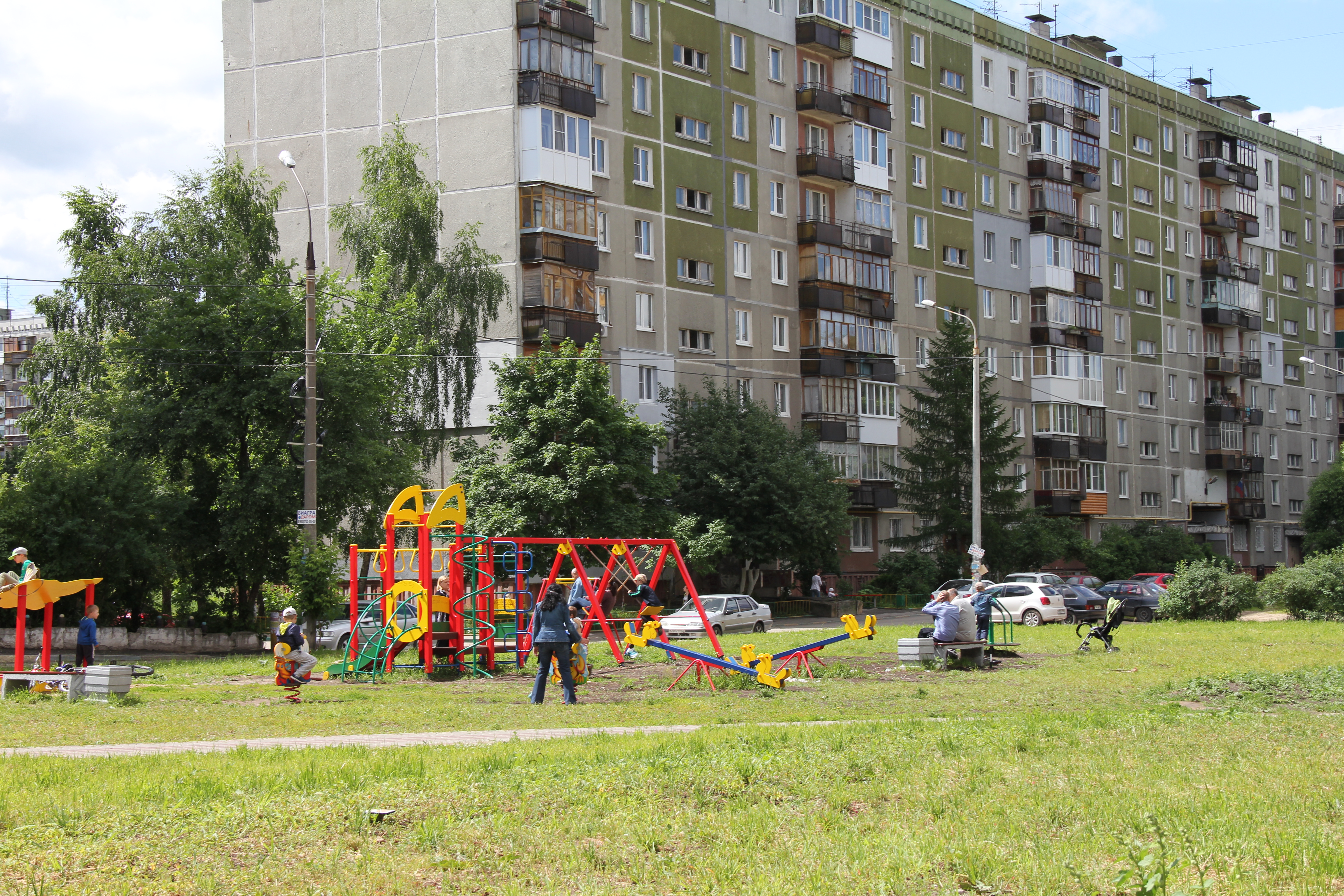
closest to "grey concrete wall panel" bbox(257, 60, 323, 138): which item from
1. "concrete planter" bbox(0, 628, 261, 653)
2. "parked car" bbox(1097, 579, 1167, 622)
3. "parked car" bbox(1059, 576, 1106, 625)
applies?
"concrete planter" bbox(0, 628, 261, 653)

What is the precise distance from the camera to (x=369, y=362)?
124ft

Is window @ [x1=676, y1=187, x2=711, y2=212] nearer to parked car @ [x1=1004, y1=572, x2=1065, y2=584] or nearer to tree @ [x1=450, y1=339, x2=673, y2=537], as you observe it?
tree @ [x1=450, y1=339, x2=673, y2=537]

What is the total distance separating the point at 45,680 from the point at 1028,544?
47.2 metres

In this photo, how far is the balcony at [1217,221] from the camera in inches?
3295

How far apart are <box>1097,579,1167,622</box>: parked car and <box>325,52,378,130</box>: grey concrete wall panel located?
3153 cm

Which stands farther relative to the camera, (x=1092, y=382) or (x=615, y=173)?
(x=1092, y=382)

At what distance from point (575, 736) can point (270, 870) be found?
5.86 metres

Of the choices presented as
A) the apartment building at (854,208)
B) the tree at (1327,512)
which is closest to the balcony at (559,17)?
the apartment building at (854,208)

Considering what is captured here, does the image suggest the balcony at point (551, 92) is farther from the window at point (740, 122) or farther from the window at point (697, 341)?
the window at point (697, 341)

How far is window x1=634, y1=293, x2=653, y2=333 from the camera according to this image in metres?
52.6

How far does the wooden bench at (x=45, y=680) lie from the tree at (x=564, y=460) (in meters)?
23.0

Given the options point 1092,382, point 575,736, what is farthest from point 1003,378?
point 575,736

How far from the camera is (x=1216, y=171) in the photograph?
8369cm

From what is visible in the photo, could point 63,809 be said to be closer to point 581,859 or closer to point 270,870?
point 270,870
